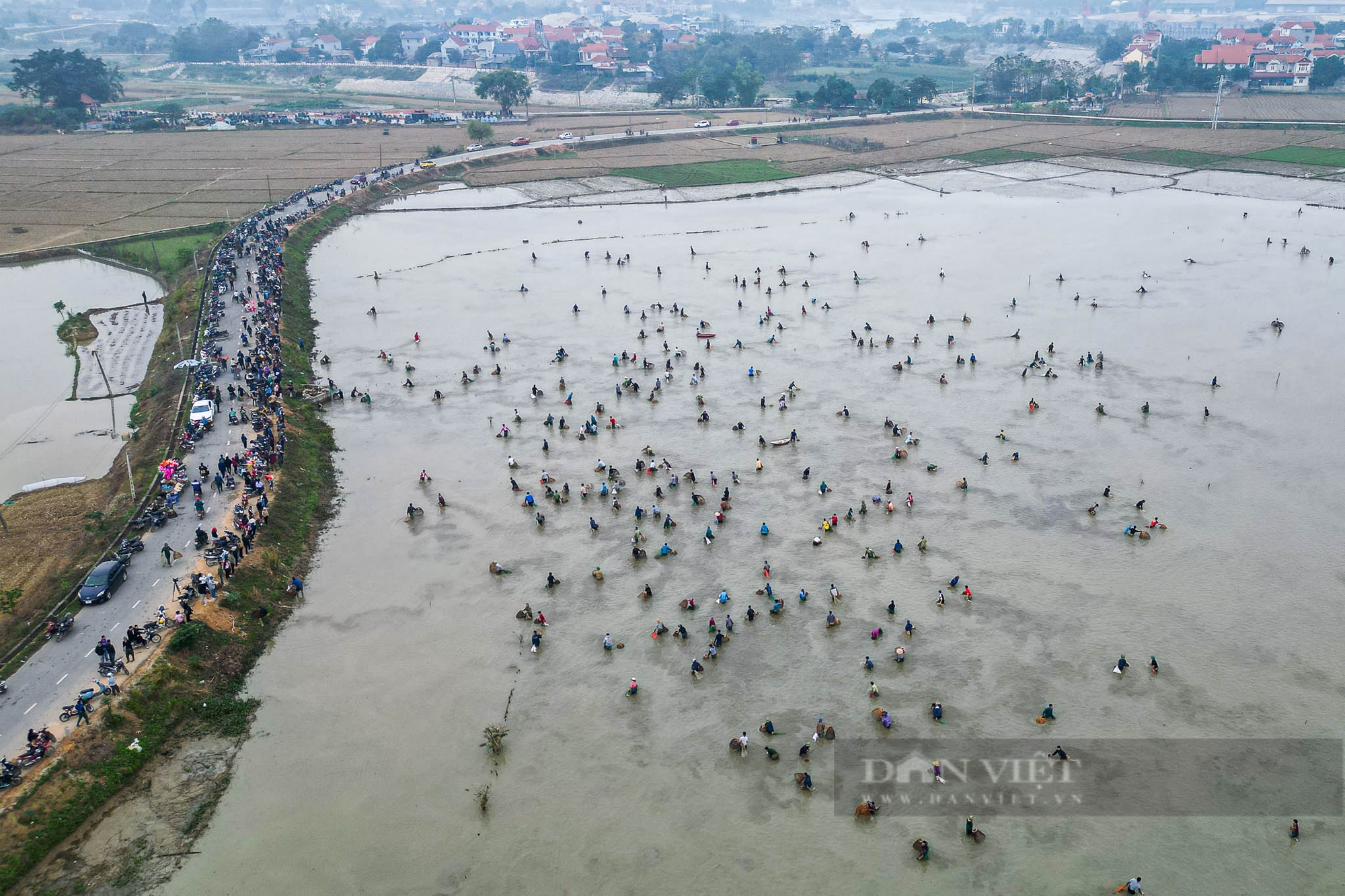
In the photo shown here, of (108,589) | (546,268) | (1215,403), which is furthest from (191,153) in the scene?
(1215,403)

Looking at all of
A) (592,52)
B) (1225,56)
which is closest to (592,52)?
(592,52)

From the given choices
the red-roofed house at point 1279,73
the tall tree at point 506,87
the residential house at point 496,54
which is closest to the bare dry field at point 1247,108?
the red-roofed house at point 1279,73

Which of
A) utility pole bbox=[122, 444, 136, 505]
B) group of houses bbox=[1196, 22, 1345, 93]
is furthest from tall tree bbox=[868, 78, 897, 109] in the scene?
utility pole bbox=[122, 444, 136, 505]

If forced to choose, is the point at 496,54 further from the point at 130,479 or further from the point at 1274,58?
the point at 130,479

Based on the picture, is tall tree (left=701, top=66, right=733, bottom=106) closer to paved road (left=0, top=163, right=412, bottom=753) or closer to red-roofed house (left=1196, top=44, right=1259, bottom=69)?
red-roofed house (left=1196, top=44, right=1259, bottom=69)

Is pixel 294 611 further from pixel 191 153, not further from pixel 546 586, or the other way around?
pixel 191 153
